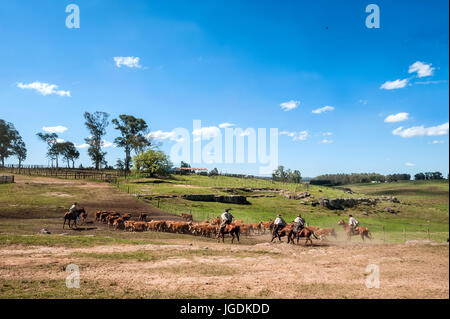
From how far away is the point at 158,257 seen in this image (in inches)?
573

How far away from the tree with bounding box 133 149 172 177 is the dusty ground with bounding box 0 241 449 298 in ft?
194

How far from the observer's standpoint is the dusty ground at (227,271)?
957 centimetres

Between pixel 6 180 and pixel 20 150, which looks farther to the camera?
pixel 20 150

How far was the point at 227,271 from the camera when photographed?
1241 centimetres

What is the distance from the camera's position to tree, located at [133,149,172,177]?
73.9 metres

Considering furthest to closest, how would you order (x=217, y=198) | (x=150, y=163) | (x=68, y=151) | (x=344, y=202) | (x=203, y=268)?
(x=68, y=151) → (x=150, y=163) → (x=344, y=202) → (x=217, y=198) → (x=203, y=268)

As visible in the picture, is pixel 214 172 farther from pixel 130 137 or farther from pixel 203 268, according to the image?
pixel 203 268

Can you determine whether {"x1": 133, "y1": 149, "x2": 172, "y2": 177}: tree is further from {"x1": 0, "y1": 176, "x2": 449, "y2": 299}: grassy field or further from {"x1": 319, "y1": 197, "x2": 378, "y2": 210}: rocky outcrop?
{"x1": 0, "y1": 176, "x2": 449, "y2": 299}: grassy field

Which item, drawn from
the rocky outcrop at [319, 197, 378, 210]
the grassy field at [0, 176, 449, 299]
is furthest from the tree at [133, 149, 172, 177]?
the grassy field at [0, 176, 449, 299]

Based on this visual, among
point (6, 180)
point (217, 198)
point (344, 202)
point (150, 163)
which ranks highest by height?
point (150, 163)

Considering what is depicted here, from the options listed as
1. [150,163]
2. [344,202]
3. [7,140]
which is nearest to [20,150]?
[7,140]

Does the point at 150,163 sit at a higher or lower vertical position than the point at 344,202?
higher

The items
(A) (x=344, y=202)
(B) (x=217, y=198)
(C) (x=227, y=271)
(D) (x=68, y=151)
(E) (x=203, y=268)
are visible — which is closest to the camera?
(C) (x=227, y=271)

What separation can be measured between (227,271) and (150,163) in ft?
215
